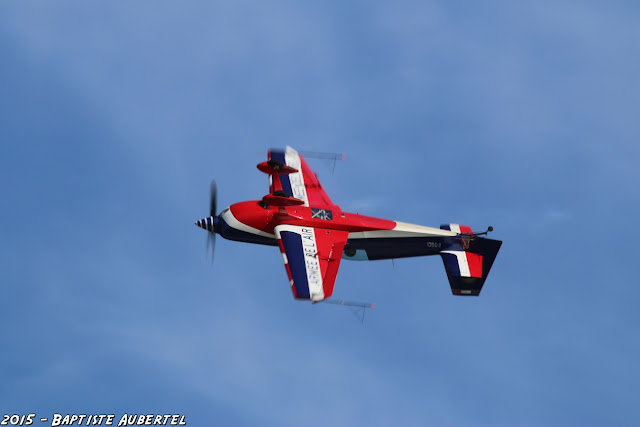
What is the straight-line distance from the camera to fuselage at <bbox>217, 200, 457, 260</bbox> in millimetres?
51031

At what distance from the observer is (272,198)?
50.4 m

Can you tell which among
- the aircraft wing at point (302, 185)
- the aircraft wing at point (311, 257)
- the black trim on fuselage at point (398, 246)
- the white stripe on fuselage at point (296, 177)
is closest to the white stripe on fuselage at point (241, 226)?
the aircraft wing at point (311, 257)

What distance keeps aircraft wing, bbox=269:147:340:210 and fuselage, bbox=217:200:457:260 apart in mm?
1809

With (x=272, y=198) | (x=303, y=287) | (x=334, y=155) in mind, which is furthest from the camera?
(x=334, y=155)

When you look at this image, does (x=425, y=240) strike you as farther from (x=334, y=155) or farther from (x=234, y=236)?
(x=234, y=236)

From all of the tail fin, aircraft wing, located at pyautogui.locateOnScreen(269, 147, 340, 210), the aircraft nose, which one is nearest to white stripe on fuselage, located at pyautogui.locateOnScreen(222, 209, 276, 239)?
the aircraft nose

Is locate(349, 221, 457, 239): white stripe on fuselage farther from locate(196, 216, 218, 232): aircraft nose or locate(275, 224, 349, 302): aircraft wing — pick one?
A: locate(196, 216, 218, 232): aircraft nose

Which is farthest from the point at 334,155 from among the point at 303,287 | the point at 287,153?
the point at 303,287

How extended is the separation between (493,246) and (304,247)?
11.2 meters

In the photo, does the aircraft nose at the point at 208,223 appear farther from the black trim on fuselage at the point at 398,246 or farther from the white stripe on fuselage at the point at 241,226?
the black trim on fuselage at the point at 398,246

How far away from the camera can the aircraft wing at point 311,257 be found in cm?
4622

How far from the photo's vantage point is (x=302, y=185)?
54.6 meters

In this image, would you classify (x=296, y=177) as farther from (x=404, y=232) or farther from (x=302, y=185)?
(x=404, y=232)

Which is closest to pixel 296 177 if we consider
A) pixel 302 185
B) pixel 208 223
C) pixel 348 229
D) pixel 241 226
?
pixel 302 185
